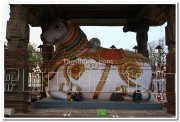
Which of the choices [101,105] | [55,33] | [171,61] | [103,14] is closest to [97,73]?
[101,105]

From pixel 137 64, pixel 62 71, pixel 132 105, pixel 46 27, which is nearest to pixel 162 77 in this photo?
pixel 137 64

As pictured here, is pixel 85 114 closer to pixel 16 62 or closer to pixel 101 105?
pixel 101 105

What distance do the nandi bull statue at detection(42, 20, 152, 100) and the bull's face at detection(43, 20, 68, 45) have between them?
51 centimetres

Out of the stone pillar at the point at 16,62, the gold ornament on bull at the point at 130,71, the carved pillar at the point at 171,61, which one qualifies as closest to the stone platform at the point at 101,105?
the gold ornament on bull at the point at 130,71

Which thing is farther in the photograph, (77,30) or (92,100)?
(77,30)

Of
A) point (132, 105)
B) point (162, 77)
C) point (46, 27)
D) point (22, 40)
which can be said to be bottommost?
point (132, 105)

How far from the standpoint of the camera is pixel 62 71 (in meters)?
9.74

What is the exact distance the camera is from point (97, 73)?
9.74 metres

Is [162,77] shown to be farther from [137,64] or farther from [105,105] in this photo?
[105,105]

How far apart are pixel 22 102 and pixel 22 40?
138 cm

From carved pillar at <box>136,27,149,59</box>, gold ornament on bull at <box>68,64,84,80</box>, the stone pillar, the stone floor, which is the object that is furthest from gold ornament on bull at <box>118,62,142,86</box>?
carved pillar at <box>136,27,149,59</box>

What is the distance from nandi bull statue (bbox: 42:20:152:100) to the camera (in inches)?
381

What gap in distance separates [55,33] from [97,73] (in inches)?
76.4

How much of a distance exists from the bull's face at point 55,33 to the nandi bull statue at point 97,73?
51 centimetres
